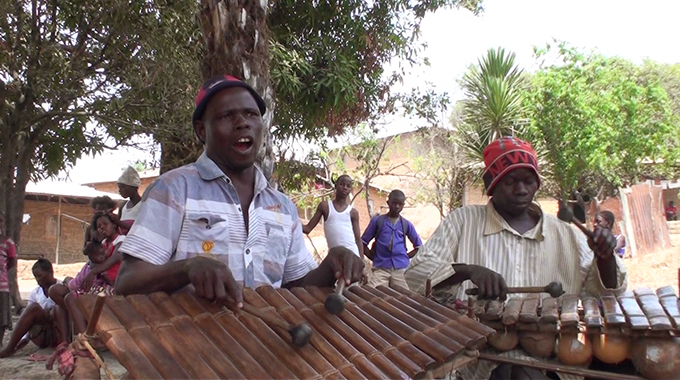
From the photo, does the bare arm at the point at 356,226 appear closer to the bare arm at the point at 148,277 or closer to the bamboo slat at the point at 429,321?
the bamboo slat at the point at 429,321

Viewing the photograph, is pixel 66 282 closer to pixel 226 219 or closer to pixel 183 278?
pixel 226 219

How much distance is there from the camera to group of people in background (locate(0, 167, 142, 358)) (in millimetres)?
5793

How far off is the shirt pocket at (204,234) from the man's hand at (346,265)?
392 mm

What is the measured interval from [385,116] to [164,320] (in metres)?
11.3

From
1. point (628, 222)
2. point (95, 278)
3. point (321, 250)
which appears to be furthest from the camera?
point (321, 250)

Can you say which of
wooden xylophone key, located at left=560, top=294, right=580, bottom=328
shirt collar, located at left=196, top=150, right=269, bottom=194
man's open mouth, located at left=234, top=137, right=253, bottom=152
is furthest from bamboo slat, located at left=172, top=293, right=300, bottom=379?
wooden xylophone key, located at left=560, top=294, right=580, bottom=328

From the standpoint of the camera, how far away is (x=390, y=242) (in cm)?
778

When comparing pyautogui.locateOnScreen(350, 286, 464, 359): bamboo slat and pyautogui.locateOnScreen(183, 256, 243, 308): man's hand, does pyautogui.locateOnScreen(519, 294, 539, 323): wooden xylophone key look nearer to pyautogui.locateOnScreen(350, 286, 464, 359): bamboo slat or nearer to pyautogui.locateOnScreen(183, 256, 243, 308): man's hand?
pyautogui.locateOnScreen(350, 286, 464, 359): bamboo slat

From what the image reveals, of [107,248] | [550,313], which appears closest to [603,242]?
[550,313]

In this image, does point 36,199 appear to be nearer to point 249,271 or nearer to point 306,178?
point 306,178

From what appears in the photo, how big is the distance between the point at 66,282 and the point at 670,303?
19.9 feet

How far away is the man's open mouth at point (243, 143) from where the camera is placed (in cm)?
223

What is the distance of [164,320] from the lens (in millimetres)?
1568

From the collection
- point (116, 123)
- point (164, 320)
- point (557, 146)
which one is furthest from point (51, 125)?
point (557, 146)
